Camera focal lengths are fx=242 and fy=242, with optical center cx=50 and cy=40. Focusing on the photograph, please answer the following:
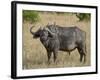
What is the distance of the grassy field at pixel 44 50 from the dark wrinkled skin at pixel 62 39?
0.12 feet

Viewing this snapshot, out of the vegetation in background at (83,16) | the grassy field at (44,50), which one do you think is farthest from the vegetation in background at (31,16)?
the vegetation in background at (83,16)

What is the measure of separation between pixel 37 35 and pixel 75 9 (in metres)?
0.45

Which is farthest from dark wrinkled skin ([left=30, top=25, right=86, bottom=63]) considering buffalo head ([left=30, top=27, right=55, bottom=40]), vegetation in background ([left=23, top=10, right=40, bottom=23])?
vegetation in background ([left=23, top=10, right=40, bottom=23])

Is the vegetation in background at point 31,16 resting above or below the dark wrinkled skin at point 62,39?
above

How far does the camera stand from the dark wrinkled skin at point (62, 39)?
2133 mm

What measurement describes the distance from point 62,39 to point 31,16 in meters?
0.36

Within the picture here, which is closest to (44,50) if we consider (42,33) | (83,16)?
(42,33)

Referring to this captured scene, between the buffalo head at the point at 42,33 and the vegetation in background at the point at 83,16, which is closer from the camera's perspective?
the buffalo head at the point at 42,33

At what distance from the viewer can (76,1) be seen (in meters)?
2.26

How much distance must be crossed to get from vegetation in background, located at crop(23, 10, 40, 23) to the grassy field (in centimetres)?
3

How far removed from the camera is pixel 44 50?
6.95 feet

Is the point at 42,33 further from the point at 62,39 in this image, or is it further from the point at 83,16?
the point at 83,16

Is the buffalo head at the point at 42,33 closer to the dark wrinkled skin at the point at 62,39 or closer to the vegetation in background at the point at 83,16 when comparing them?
the dark wrinkled skin at the point at 62,39
